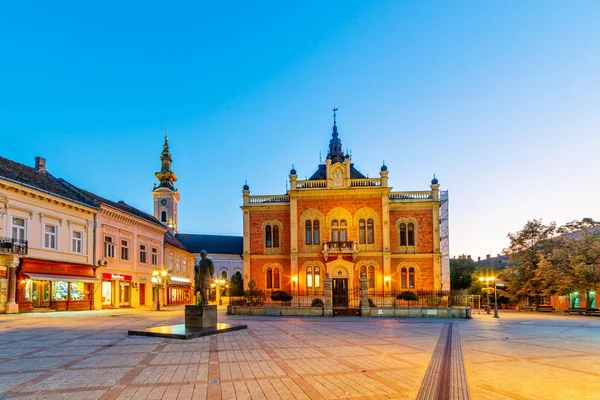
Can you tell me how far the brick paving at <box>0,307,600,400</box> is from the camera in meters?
7.40

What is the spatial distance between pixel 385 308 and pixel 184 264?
33.0 metres

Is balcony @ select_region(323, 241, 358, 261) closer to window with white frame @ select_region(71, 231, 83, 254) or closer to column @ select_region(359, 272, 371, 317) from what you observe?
column @ select_region(359, 272, 371, 317)

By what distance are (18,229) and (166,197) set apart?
164 feet

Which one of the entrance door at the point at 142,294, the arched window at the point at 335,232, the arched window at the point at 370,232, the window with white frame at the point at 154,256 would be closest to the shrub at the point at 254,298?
the arched window at the point at 335,232

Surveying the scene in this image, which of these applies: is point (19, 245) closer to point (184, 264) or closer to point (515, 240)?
point (184, 264)

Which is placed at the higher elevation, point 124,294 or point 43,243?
point 43,243

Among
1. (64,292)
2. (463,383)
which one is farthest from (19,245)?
(463,383)

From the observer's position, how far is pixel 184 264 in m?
54.0

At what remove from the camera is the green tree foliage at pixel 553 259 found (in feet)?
100

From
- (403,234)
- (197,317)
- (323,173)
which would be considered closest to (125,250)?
(323,173)

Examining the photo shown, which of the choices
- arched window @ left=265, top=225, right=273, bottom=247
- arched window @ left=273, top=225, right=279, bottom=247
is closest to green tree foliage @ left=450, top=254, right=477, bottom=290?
arched window @ left=273, top=225, right=279, bottom=247

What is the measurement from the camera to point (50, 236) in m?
28.9

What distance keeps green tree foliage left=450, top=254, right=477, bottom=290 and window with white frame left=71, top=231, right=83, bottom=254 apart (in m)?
48.1

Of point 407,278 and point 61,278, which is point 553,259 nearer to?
point 407,278
